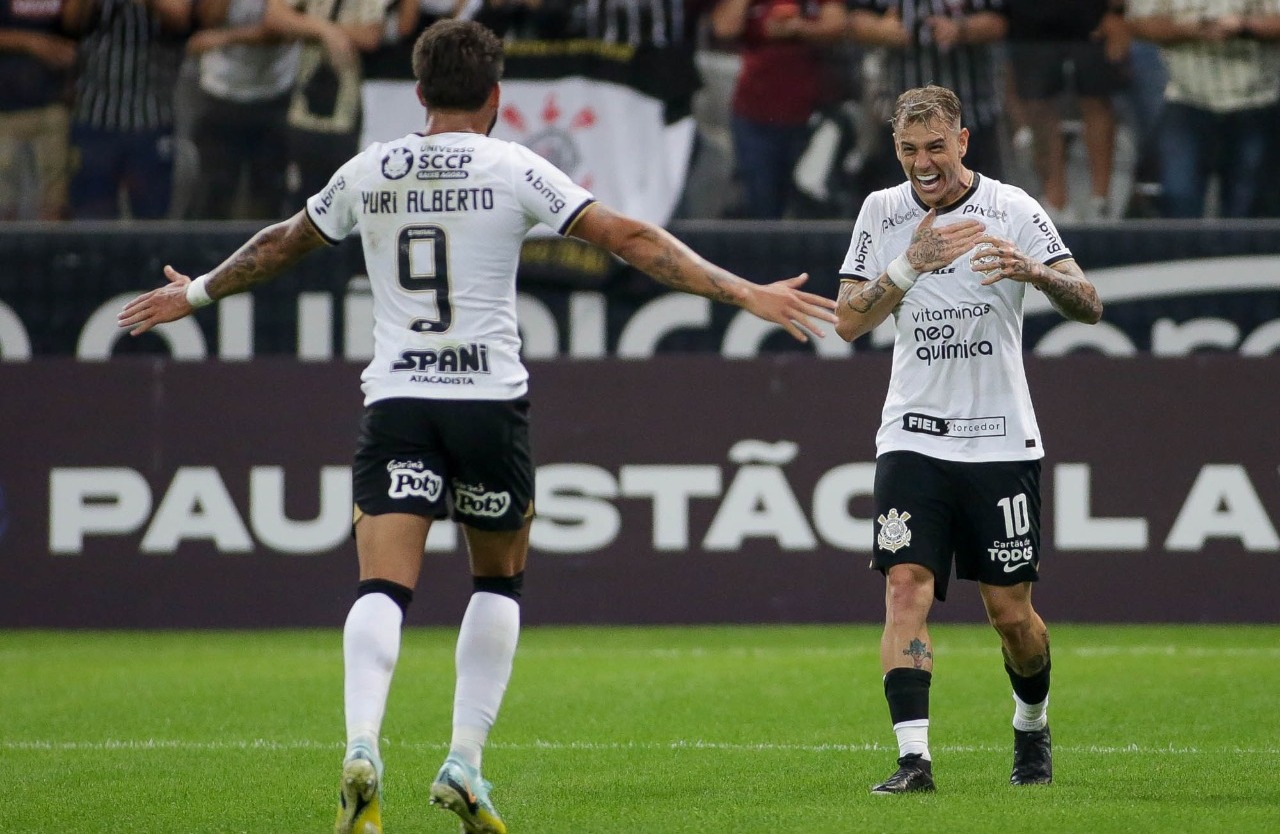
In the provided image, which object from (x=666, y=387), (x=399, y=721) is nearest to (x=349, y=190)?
(x=399, y=721)

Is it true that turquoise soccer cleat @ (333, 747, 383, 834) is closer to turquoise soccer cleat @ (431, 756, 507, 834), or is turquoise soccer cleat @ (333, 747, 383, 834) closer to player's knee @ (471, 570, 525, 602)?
turquoise soccer cleat @ (431, 756, 507, 834)

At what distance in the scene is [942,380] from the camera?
579 cm

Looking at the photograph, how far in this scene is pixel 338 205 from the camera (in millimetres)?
5031

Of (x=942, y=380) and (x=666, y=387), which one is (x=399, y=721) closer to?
(x=942, y=380)

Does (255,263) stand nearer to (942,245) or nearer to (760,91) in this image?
(942,245)

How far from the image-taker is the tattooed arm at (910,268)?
5.54m

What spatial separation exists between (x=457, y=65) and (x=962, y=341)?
1.91m

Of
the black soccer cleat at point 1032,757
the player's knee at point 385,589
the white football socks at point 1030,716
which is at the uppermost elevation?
the player's knee at point 385,589

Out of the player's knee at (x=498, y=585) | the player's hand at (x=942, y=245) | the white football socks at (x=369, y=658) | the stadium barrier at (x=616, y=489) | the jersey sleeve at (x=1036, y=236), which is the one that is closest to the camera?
the white football socks at (x=369, y=658)

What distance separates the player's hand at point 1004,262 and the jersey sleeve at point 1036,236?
1.09ft

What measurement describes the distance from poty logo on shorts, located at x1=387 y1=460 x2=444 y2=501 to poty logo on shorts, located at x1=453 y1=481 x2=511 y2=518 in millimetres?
95

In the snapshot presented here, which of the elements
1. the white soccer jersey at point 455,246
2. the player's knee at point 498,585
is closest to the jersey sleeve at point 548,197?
the white soccer jersey at point 455,246

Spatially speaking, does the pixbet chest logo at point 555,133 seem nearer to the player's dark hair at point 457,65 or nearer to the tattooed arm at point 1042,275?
the tattooed arm at point 1042,275

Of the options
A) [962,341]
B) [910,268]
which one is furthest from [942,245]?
[962,341]
